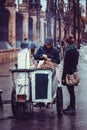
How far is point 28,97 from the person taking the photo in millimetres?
11828

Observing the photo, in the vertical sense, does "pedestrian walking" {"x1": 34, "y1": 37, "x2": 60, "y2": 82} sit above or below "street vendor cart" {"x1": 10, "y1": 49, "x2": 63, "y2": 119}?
above

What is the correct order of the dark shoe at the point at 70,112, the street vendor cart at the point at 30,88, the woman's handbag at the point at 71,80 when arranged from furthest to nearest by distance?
1. the woman's handbag at the point at 71,80
2. the dark shoe at the point at 70,112
3. the street vendor cart at the point at 30,88

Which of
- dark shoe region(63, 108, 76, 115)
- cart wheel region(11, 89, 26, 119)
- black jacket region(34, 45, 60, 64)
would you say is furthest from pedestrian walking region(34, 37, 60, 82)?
cart wheel region(11, 89, 26, 119)

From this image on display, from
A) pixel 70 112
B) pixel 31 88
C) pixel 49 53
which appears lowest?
pixel 70 112

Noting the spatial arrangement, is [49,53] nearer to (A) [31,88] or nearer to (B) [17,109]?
(A) [31,88]

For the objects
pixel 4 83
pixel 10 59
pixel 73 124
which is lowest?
pixel 10 59

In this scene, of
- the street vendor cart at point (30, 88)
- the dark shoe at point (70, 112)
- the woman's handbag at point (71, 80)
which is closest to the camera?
the street vendor cart at point (30, 88)

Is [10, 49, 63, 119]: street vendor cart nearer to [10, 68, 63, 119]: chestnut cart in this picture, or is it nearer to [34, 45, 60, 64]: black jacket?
[10, 68, 63, 119]: chestnut cart

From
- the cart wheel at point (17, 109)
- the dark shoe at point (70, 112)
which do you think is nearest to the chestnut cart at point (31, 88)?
the cart wheel at point (17, 109)

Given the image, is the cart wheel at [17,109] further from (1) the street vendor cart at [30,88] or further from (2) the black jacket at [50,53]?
(2) the black jacket at [50,53]

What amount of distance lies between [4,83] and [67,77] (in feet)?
28.0

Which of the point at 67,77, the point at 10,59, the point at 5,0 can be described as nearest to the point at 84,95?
the point at 67,77

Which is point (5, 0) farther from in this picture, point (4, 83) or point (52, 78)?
point (52, 78)

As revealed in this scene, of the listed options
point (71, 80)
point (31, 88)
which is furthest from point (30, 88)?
point (71, 80)
